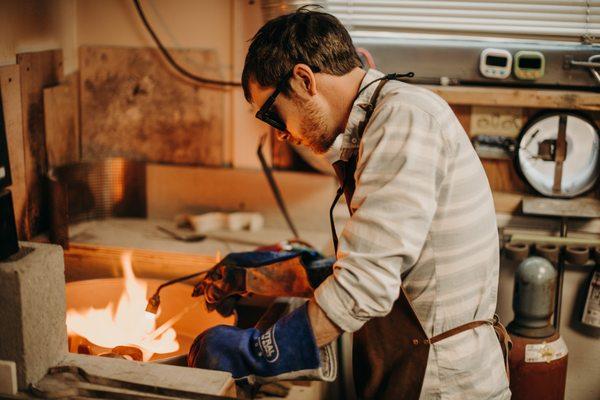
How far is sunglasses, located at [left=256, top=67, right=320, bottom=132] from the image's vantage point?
208 cm

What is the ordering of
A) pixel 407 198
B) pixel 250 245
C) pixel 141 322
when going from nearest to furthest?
pixel 407 198, pixel 141 322, pixel 250 245

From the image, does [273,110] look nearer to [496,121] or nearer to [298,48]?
[298,48]

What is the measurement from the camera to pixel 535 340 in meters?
3.30

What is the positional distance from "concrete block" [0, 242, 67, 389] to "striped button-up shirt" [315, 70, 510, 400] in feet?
2.31

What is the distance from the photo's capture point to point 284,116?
7.13ft

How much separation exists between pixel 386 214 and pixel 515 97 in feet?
6.22

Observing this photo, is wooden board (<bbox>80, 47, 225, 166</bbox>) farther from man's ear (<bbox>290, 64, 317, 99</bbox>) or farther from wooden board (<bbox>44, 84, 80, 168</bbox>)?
man's ear (<bbox>290, 64, 317, 99</bbox>)

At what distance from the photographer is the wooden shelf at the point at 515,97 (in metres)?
3.45

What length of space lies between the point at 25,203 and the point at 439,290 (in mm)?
2123

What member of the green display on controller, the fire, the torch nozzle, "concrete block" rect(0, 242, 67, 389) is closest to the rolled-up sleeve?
"concrete block" rect(0, 242, 67, 389)

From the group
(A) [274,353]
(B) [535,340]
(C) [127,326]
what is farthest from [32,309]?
(B) [535,340]

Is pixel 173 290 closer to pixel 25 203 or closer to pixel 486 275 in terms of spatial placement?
pixel 25 203

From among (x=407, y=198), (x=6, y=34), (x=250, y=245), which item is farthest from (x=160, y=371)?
(x=6, y=34)

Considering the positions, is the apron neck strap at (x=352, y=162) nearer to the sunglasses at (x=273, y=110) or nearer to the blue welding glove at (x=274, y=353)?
the sunglasses at (x=273, y=110)
